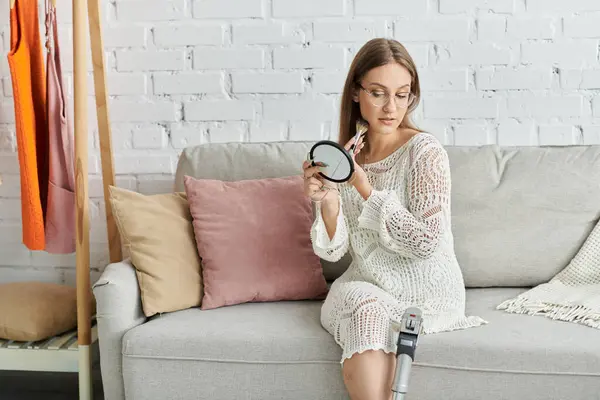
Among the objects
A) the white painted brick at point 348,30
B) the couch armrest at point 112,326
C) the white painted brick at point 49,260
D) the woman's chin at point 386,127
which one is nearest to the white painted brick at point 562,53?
the white painted brick at point 348,30

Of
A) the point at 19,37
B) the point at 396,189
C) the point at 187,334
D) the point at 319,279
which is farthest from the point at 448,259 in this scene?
the point at 19,37

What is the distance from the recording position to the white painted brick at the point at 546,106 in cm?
263

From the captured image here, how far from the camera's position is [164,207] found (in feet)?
7.43

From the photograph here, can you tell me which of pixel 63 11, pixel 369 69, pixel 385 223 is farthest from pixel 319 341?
pixel 63 11

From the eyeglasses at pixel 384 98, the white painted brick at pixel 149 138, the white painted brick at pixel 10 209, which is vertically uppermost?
the eyeglasses at pixel 384 98

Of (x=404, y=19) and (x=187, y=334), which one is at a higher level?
(x=404, y=19)

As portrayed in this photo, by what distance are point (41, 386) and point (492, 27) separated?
206cm

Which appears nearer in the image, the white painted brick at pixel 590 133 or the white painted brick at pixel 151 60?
the white painted brick at pixel 590 133

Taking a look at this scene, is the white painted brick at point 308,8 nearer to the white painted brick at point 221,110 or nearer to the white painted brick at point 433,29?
the white painted brick at point 433,29

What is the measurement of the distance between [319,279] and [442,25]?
1026 millimetres

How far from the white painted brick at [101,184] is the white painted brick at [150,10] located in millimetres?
582

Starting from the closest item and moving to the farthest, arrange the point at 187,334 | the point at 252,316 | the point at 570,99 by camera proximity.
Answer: the point at 187,334 → the point at 252,316 → the point at 570,99

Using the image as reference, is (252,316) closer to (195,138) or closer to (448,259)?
(448,259)

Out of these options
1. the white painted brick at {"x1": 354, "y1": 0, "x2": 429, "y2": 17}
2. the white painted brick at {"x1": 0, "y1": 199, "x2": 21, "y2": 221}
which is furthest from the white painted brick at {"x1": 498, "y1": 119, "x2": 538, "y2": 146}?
the white painted brick at {"x1": 0, "y1": 199, "x2": 21, "y2": 221}
